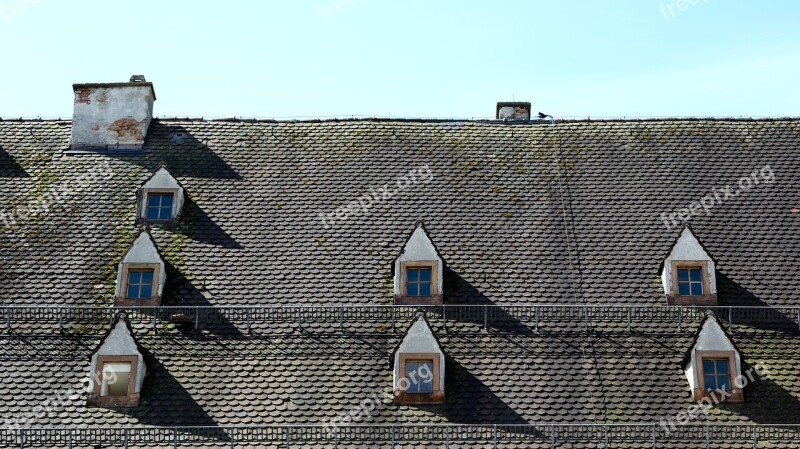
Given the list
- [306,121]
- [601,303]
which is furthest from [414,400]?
[306,121]

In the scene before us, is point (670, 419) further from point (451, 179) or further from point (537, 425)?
point (451, 179)

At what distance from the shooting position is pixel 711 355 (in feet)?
99.2

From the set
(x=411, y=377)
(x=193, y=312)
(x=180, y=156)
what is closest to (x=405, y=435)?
(x=411, y=377)

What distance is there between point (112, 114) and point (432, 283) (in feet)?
34.3

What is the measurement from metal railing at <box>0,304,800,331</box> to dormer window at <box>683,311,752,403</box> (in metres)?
1.31

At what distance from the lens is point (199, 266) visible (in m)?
33.1

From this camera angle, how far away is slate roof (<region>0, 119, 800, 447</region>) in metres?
30.1

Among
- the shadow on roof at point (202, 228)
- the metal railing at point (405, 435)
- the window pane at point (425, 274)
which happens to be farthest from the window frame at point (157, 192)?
the metal railing at point (405, 435)

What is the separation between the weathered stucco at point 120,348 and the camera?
99.0ft

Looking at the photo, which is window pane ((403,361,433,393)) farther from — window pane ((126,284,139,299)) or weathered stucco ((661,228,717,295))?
window pane ((126,284,139,299))

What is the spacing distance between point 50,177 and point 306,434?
428 inches

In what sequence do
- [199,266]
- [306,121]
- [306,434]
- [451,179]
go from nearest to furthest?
[306,434] < [199,266] < [451,179] < [306,121]

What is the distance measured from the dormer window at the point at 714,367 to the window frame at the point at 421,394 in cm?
485

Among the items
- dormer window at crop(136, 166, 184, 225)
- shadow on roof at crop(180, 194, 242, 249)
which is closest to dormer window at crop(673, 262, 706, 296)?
shadow on roof at crop(180, 194, 242, 249)
